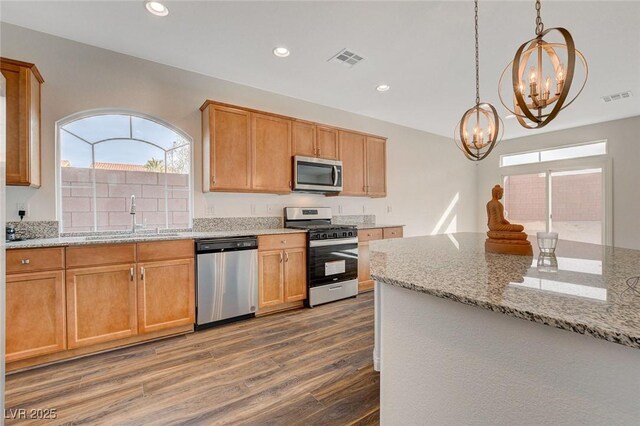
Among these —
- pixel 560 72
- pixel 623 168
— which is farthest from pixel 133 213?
pixel 623 168

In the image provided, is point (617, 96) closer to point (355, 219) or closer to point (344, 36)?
point (355, 219)

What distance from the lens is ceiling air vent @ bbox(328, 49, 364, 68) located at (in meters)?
2.89

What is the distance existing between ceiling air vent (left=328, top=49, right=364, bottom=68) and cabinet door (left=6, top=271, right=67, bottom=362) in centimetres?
321

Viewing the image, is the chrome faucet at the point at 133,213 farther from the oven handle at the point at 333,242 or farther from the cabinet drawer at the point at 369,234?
the cabinet drawer at the point at 369,234

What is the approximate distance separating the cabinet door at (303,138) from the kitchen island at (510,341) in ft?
9.16

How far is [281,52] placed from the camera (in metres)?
2.88

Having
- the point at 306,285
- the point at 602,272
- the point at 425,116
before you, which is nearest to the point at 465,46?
the point at 425,116

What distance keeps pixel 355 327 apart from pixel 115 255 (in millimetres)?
2353

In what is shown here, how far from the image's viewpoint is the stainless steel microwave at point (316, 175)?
12.1 ft

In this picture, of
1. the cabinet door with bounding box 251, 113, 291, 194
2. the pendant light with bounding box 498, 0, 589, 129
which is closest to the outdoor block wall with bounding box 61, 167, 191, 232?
the cabinet door with bounding box 251, 113, 291, 194

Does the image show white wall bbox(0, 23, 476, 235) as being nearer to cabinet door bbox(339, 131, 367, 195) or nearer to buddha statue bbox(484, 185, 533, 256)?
cabinet door bbox(339, 131, 367, 195)

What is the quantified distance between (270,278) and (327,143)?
210cm

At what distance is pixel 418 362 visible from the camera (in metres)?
0.99

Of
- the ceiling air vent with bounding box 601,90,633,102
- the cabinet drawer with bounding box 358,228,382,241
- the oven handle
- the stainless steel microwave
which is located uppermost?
the ceiling air vent with bounding box 601,90,633,102
